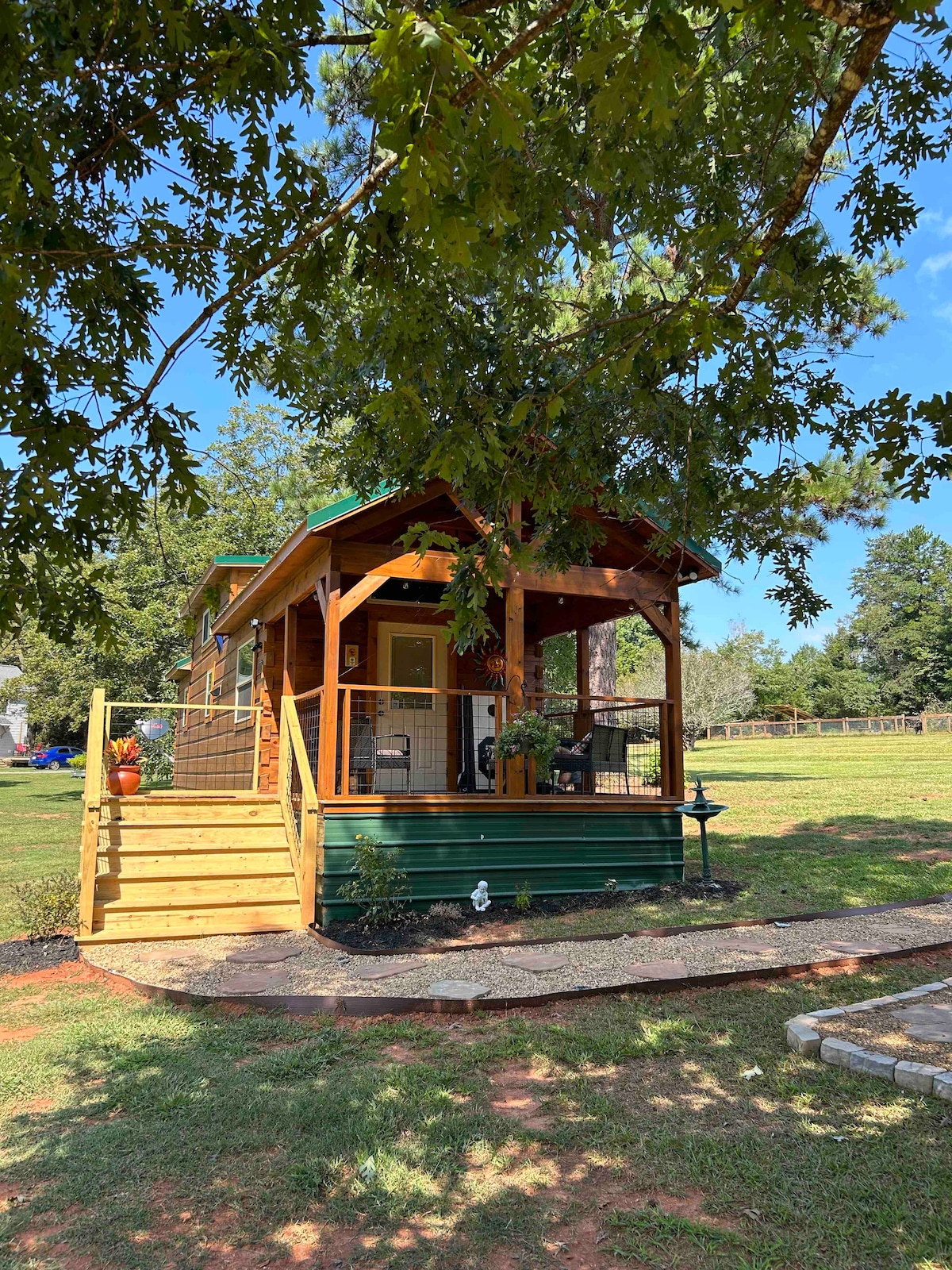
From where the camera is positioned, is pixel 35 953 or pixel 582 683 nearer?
pixel 35 953

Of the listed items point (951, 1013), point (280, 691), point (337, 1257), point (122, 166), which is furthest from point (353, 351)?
point (280, 691)

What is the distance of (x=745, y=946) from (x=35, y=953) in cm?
551

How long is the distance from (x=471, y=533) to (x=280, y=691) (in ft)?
12.0

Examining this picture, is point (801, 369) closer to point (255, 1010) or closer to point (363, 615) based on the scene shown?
point (255, 1010)

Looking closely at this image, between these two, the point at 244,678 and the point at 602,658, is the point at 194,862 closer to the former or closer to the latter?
the point at 244,678

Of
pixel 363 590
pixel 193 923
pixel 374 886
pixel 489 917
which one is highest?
pixel 363 590

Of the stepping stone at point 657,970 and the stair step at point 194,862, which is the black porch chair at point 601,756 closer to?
the stair step at point 194,862

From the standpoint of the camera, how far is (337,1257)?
2.72m

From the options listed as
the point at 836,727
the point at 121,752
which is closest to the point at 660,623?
the point at 121,752

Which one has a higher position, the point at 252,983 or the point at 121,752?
the point at 121,752

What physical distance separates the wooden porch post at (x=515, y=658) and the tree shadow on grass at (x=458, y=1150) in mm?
3945

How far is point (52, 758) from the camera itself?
46.3 m

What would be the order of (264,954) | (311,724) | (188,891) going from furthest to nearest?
1. (311,724)
2. (188,891)
3. (264,954)

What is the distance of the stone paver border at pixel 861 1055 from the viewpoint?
3799 mm
